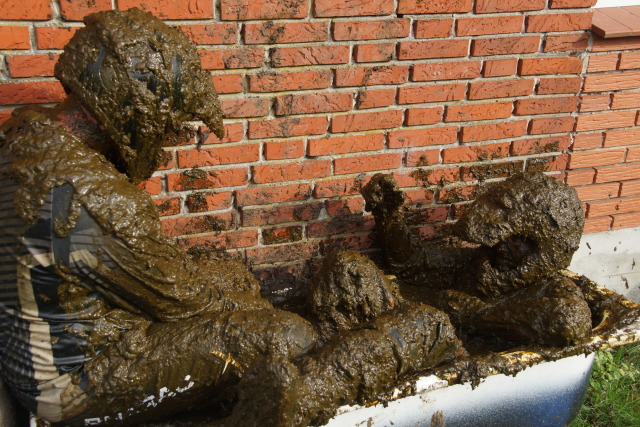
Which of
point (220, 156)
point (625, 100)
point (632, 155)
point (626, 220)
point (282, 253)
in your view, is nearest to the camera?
point (220, 156)

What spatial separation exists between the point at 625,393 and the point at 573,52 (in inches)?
77.1

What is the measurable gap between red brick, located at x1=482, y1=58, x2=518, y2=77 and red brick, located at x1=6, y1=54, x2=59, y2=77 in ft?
7.31

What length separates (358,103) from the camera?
124 inches

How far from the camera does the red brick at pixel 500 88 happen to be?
11.0 ft

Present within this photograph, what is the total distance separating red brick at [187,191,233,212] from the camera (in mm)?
3014

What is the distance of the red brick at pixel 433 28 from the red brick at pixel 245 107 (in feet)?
2.95

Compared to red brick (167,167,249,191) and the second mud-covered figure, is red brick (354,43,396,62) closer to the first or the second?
the second mud-covered figure

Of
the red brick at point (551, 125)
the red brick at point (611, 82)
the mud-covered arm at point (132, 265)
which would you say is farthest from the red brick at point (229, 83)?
the red brick at point (611, 82)

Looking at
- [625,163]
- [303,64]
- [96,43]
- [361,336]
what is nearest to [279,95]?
[303,64]

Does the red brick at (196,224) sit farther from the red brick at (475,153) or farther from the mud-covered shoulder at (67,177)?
the red brick at (475,153)

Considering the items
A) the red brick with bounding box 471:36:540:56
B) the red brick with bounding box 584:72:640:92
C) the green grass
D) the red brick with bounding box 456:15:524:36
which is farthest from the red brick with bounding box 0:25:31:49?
the green grass

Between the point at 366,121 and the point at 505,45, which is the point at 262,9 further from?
the point at 505,45

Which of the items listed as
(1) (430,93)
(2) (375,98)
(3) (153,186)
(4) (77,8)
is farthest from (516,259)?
(4) (77,8)

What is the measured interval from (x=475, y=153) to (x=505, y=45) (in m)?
0.63
